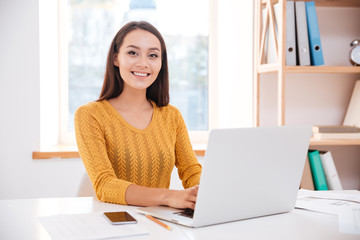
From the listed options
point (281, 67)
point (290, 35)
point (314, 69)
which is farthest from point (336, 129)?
point (290, 35)

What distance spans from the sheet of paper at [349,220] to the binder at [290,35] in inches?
46.2

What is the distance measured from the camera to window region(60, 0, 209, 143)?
107 inches

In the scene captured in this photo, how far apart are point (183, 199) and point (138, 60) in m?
0.74

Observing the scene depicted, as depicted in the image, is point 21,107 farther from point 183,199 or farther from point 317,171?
point 317,171

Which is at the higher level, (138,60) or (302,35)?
(302,35)

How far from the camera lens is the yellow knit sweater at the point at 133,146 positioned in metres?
1.52

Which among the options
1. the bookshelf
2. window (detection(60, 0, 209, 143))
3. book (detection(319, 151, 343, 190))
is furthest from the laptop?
window (detection(60, 0, 209, 143))

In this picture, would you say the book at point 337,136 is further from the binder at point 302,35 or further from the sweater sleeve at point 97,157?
the sweater sleeve at point 97,157

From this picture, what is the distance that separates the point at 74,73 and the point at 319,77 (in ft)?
4.93

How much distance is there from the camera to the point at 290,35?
2.28 m

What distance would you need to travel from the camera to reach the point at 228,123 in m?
2.69

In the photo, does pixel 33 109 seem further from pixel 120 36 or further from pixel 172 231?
pixel 172 231

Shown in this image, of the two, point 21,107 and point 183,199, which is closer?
point 183,199

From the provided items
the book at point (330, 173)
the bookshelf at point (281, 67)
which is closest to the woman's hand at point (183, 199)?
the bookshelf at point (281, 67)
